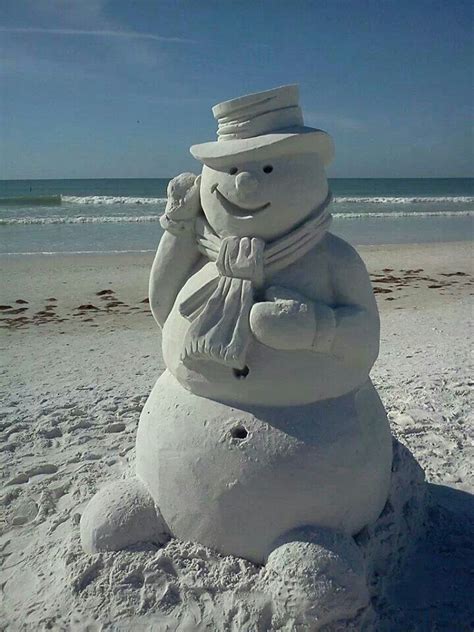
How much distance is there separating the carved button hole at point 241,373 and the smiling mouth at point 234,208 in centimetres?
69

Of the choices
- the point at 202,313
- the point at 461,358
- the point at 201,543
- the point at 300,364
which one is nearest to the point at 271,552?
the point at 201,543

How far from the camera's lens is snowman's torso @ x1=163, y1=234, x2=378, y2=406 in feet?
9.24

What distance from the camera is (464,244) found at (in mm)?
17578

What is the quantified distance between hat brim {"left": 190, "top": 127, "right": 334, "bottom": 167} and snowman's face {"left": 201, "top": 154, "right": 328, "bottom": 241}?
37mm

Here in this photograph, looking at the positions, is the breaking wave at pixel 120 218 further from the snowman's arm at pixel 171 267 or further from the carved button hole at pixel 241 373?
the carved button hole at pixel 241 373

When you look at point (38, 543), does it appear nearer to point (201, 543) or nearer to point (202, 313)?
point (201, 543)

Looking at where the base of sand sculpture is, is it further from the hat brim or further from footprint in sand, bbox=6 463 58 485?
the hat brim

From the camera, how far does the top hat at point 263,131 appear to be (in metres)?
2.83

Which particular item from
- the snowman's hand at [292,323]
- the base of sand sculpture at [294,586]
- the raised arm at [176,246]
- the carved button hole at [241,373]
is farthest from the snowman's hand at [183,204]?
the base of sand sculpture at [294,586]

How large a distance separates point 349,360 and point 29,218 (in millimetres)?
22965

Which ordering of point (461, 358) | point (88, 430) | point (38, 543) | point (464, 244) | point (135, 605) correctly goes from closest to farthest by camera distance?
point (135, 605) → point (38, 543) → point (88, 430) → point (461, 358) → point (464, 244)

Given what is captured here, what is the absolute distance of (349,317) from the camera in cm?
289

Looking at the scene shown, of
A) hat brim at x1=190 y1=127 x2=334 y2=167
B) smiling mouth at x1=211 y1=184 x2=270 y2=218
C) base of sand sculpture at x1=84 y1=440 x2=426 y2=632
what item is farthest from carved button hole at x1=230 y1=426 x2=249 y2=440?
→ hat brim at x1=190 y1=127 x2=334 y2=167

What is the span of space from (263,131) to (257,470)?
4.91 feet
